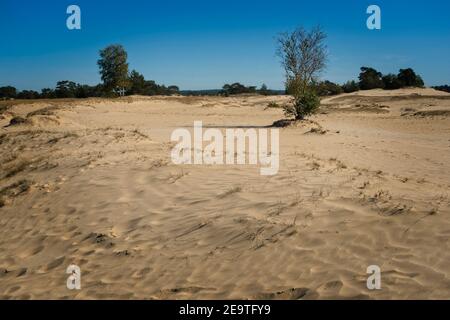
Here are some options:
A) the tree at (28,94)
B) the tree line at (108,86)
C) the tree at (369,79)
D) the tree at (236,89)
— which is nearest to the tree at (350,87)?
the tree at (369,79)

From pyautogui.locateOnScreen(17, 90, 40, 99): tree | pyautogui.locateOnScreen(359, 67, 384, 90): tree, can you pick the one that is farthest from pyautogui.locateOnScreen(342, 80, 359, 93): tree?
pyautogui.locateOnScreen(17, 90, 40, 99): tree

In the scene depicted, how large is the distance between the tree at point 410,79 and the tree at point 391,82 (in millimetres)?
695

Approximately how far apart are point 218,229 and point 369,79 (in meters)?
56.6

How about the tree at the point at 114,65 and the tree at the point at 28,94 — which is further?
the tree at the point at 28,94

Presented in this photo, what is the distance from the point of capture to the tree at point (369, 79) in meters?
56.1

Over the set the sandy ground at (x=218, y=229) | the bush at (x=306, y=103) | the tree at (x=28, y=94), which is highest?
the tree at (x=28, y=94)

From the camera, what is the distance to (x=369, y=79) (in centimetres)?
5672

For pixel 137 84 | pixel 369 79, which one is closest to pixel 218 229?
pixel 369 79

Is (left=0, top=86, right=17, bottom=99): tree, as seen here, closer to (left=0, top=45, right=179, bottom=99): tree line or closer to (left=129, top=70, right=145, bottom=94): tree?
(left=0, top=45, right=179, bottom=99): tree line

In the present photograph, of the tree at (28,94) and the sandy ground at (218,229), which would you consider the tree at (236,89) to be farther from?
the sandy ground at (218,229)

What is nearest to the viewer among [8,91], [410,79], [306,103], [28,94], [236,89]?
[306,103]

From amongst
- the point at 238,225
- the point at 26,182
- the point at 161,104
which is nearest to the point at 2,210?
the point at 26,182

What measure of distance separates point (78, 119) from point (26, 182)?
1702 centimetres

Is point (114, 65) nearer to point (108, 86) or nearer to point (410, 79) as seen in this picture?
point (108, 86)
